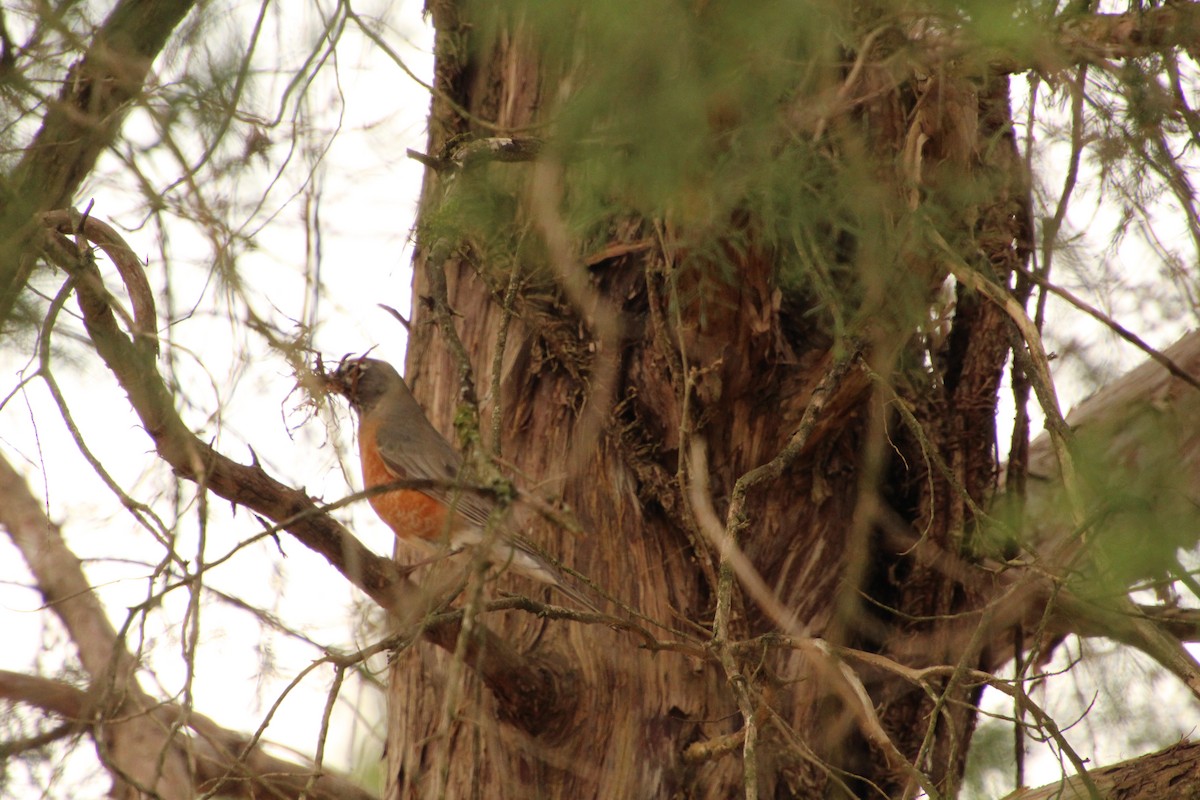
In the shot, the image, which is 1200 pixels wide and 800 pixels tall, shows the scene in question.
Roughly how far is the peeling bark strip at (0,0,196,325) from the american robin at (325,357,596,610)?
0.82 metres

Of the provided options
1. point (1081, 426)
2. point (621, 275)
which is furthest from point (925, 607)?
point (621, 275)

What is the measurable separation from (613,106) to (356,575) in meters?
1.30

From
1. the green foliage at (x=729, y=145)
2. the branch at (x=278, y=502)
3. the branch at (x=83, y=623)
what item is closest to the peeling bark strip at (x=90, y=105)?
the branch at (x=278, y=502)

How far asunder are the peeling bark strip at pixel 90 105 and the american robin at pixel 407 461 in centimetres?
82

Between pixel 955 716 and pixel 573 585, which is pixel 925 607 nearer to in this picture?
pixel 955 716

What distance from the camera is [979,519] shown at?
292 cm

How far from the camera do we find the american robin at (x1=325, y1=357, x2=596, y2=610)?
3682 mm

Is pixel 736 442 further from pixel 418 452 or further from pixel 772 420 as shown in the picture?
pixel 418 452

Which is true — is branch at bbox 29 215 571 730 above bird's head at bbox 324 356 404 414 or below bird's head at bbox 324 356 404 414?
below

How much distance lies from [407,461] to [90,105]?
1990mm

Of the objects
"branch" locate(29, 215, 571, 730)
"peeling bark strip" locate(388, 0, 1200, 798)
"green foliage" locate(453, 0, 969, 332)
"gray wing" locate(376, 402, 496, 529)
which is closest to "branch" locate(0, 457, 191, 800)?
"peeling bark strip" locate(388, 0, 1200, 798)

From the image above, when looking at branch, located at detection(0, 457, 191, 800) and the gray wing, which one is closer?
branch, located at detection(0, 457, 191, 800)

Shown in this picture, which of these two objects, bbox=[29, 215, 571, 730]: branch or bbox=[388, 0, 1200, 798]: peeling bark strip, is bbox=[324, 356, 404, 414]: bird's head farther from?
bbox=[29, 215, 571, 730]: branch

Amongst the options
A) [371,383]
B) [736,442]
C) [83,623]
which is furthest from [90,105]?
[371,383]
